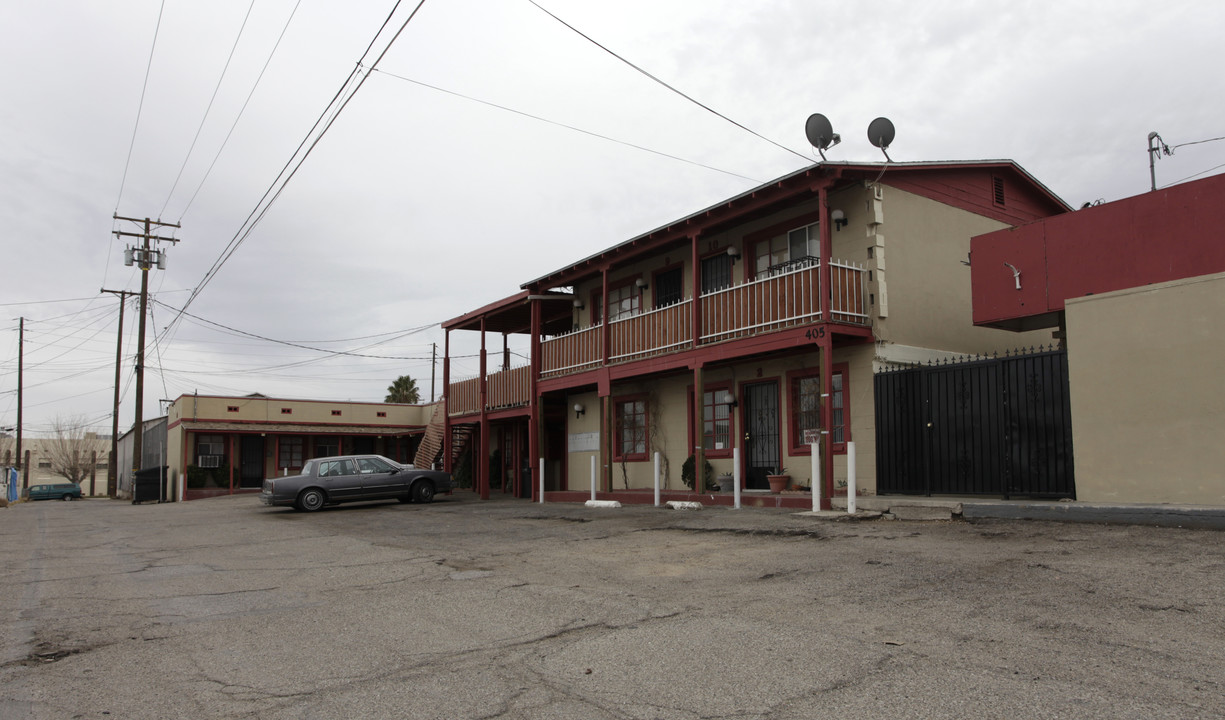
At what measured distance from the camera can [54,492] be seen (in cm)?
5269

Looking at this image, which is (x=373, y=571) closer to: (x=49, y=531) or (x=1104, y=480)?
(x=1104, y=480)

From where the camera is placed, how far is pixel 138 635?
6.22m

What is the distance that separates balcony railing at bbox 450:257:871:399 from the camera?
1380cm

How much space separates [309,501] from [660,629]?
54.0ft

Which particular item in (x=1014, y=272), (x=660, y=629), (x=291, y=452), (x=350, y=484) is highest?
(x=1014, y=272)

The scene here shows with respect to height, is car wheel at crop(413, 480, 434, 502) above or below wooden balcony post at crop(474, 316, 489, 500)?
below

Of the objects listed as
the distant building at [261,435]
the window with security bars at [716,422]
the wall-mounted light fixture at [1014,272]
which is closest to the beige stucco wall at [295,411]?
the distant building at [261,435]

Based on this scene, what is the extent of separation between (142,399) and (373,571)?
2948 cm

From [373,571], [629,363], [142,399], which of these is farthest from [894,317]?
[142,399]

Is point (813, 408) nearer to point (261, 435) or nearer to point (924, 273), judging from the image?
point (924, 273)

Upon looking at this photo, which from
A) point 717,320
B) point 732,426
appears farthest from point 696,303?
Result: point 732,426

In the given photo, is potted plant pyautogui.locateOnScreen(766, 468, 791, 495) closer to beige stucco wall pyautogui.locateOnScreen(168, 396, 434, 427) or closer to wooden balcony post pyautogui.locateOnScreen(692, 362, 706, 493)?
wooden balcony post pyautogui.locateOnScreen(692, 362, 706, 493)

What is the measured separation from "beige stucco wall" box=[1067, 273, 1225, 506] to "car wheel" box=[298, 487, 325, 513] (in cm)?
A: 1640

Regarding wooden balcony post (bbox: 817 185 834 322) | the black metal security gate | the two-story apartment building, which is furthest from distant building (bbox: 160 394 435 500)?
the black metal security gate
